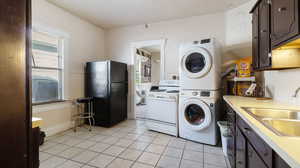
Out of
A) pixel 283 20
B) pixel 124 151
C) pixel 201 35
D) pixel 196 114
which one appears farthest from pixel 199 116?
pixel 201 35

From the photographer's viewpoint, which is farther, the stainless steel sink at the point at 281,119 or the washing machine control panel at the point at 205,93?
the washing machine control panel at the point at 205,93

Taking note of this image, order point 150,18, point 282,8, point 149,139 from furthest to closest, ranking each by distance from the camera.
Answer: point 150,18
point 149,139
point 282,8

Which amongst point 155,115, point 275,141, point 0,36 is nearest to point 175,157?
point 155,115

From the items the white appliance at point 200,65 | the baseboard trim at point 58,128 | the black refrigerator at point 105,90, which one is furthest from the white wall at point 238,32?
the baseboard trim at point 58,128

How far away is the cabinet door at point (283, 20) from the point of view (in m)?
1.04

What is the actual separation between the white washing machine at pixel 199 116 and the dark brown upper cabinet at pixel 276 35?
853mm

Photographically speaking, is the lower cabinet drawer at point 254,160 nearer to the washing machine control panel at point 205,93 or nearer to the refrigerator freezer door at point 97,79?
the washing machine control panel at point 205,93

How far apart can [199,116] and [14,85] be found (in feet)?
8.32

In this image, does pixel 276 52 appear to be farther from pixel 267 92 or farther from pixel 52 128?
pixel 52 128

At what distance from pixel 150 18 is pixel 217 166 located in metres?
3.32

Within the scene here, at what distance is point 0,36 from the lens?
0.74 metres

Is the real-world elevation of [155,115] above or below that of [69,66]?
below

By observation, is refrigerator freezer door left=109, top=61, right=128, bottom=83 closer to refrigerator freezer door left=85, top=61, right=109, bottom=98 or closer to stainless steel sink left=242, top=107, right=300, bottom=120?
refrigerator freezer door left=85, top=61, right=109, bottom=98

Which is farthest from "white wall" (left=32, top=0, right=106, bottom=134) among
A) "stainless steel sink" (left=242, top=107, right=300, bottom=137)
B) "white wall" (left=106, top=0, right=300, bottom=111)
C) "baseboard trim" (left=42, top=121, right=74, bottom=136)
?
"stainless steel sink" (left=242, top=107, right=300, bottom=137)
